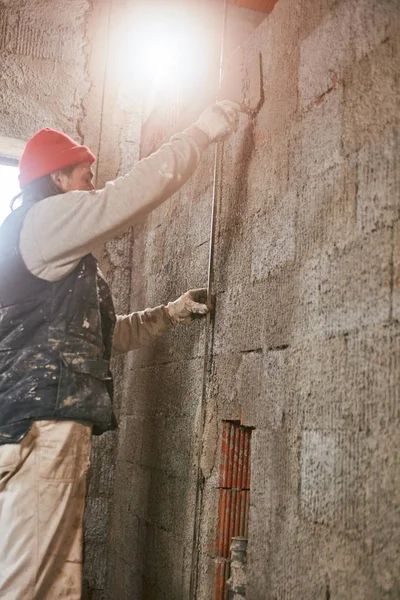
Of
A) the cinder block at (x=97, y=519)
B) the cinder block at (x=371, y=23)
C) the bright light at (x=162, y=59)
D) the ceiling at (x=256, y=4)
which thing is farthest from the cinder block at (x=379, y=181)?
the cinder block at (x=97, y=519)

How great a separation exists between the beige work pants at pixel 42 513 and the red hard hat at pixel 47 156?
0.93m

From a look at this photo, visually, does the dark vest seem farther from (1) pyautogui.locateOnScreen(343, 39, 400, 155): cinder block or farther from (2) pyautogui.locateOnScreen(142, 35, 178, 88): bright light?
(2) pyautogui.locateOnScreen(142, 35, 178, 88): bright light

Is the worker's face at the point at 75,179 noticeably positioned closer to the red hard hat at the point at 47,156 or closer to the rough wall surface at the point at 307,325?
the red hard hat at the point at 47,156

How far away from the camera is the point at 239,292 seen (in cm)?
214

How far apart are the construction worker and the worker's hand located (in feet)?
1.14

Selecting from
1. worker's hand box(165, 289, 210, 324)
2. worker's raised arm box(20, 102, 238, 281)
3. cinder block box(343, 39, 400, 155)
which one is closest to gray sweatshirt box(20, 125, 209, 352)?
worker's raised arm box(20, 102, 238, 281)

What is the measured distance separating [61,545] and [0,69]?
2.60 metres

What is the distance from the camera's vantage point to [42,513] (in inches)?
78.4

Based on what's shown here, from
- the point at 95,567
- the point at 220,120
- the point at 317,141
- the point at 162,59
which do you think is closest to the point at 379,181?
the point at 317,141

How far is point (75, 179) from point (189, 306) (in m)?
0.66

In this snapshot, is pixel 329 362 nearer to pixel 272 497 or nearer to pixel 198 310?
pixel 272 497

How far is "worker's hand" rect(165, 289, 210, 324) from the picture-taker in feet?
7.75

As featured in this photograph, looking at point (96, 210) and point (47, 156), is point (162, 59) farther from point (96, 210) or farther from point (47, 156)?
point (96, 210)

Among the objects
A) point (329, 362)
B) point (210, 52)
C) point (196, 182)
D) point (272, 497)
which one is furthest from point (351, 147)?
point (210, 52)
